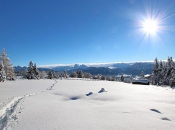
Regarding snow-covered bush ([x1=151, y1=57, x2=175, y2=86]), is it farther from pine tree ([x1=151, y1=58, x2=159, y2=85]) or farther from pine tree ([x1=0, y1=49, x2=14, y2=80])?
pine tree ([x1=0, y1=49, x2=14, y2=80])

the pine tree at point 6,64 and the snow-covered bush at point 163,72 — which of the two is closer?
the snow-covered bush at point 163,72

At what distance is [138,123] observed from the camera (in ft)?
12.2

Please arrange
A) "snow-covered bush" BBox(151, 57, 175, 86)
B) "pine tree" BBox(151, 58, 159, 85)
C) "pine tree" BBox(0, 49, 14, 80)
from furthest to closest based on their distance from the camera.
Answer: "pine tree" BBox(151, 58, 159, 85)
"pine tree" BBox(0, 49, 14, 80)
"snow-covered bush" BBox(151, 57, 175, 86)

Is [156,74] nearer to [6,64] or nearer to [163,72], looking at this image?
[163,72]

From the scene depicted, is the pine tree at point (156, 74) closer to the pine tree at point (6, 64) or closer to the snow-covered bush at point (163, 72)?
the snow-covered bush at point (163, 72)

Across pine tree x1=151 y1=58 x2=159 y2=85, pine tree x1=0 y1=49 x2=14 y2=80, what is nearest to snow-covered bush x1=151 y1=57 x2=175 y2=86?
pine tree x1=151 y1=58 x2=159 y2=85

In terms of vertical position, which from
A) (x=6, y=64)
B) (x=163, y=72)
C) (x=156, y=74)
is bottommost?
(x=156, y=74)

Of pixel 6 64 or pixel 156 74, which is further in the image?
pixel 156 74

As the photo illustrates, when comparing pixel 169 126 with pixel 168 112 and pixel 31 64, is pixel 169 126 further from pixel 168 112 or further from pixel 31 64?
pixel 31 64

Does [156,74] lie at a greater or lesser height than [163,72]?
lesser

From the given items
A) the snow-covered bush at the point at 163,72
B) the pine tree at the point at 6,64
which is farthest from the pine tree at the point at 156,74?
the pine tree at the point at 6,64

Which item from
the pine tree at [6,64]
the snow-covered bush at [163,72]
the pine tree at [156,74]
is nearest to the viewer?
the snow-covered bush at [163,72]

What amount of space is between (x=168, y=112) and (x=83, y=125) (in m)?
3.57

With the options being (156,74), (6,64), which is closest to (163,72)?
(156,74)
